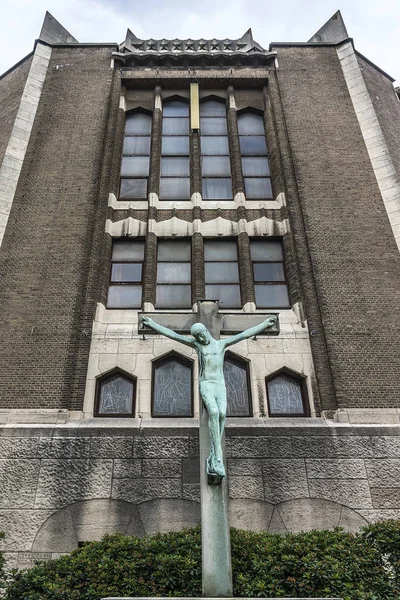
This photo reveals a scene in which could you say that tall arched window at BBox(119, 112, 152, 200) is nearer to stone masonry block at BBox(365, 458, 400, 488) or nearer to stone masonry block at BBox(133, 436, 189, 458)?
stone masonry block at BBox(133, 436, 189, 458)

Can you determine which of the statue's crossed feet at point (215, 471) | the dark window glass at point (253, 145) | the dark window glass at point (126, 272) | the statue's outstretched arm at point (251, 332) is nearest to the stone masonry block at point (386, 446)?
the statue's outstretched arm at point (251, 332)

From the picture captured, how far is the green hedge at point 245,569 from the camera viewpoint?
694 cm

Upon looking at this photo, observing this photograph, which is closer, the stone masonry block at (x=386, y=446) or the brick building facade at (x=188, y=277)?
the brick building facade at (x=188, y=277)

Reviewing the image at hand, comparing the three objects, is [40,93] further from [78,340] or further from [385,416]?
[385,416]

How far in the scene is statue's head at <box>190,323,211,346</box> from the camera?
755cm

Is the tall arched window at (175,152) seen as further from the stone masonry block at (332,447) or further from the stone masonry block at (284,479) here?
the stone masonry block at (284,479)

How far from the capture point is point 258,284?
45.2ft

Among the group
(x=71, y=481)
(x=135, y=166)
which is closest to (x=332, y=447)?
(x=71, y=481)

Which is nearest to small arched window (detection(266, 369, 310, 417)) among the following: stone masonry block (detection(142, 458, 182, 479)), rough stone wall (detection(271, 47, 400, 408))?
rough stone wall (detection(271, 47, 400, 408))

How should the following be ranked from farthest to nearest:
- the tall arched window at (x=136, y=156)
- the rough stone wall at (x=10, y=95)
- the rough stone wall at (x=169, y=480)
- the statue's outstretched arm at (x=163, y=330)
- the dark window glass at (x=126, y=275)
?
1. the rough stone wall at (x=10, y=95)
2. the tall arched window at (x=136, y=156)
3. the dark window glass at (x=126, y=275)
4. the rough stone wall at (x=169, y=480)
5. the statue's outstretched arm at (x=163, y=330)

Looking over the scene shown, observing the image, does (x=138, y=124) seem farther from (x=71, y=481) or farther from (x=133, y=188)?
(x=71, y=481)

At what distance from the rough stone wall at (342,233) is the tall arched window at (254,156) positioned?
93 centimetres

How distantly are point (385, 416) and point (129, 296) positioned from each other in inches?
271

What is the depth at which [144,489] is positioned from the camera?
10.1 metres
